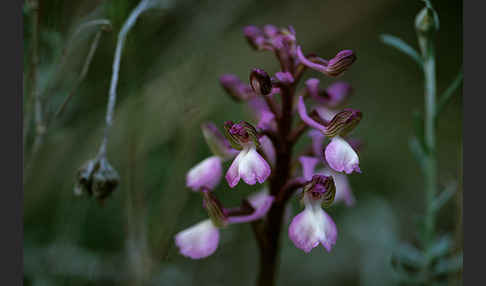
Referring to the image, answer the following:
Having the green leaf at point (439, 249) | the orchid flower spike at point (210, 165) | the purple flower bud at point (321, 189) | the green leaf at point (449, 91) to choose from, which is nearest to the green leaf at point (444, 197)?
the green leaf at point (439, 249)

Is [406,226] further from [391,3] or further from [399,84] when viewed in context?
[391,3]

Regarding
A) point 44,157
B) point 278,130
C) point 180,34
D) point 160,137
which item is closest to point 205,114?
point 160,137

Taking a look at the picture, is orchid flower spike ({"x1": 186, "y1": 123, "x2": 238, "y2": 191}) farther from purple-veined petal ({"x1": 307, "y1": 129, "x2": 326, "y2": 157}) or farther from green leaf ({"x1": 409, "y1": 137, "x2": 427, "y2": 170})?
green leaf ({"x1": 409, "y1": 137, "x2": 427, "y2": 170})

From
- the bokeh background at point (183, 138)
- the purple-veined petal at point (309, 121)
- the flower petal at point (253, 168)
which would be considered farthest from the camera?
the bokeh background at point (183, 138)

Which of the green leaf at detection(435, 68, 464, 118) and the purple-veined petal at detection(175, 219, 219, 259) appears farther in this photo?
the green leaf at detection(435, 68, 464, 118)

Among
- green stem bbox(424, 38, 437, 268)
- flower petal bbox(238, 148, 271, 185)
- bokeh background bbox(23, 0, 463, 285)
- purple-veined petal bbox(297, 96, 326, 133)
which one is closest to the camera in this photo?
flower petal bbox(238, 148, 271, 185)

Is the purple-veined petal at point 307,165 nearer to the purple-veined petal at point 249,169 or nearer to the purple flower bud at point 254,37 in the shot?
the purple-veined petal at point 249,169

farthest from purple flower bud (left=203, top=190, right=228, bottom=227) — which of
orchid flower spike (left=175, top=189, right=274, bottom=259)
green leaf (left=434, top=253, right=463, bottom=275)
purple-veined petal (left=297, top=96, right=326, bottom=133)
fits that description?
green leaf (left=434, top=253, right=463, bottom=275)

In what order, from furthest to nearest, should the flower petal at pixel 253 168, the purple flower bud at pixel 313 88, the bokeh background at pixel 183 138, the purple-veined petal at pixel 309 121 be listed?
the bokeh background at pixel 183 138 → the purple flower bud at pixel 313 88 → the purple-veined petal at pixel 309 121 → the flower petal at pixel 253 168
